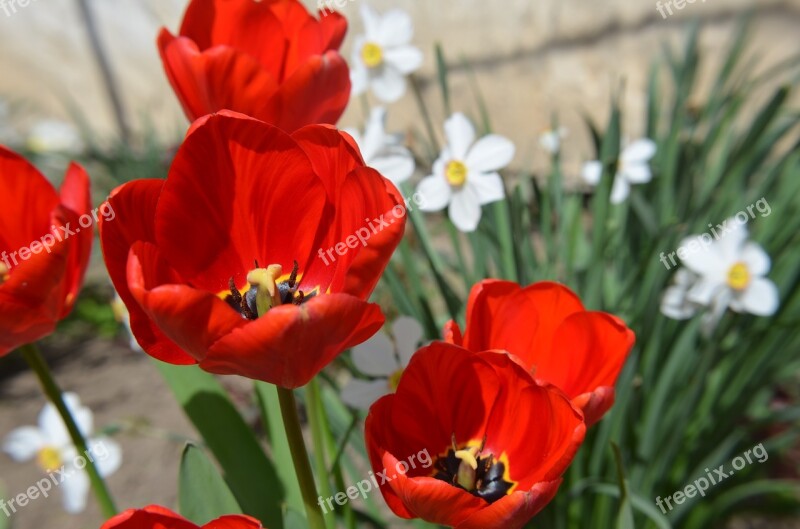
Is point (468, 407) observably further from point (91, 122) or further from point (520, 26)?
point (91, 122)

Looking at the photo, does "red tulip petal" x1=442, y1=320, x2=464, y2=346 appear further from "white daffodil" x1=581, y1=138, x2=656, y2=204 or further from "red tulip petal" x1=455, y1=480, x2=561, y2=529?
"white daffodil" x1=581, y1=138, x2=656, y2=204

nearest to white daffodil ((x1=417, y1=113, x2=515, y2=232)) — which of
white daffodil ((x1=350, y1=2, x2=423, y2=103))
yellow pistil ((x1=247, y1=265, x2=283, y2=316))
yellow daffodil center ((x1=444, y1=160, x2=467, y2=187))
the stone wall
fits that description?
yellow daffodil center ((x1=444, y1=160, x2=467, y2=187))

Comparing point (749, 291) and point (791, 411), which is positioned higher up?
point (749, 291)

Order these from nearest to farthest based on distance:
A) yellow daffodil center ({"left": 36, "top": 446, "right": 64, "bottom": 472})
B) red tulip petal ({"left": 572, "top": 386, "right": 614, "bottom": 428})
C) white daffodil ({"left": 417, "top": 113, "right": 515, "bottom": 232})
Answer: red tulip petal ({"left": 572, "top": 386, "right": 614, "bottom": 428})
white daffodil ({"left": 417, "top": 113, "right": 515, "bottom": 232})
yellow daffodil center ({"left": 36, "top": 446, "right": 64, "bottom": 472})

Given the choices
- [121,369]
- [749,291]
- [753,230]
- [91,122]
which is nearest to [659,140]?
[753,230]

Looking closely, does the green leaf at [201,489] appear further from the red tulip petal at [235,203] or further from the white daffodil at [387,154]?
the white daffodil at [387,154]
